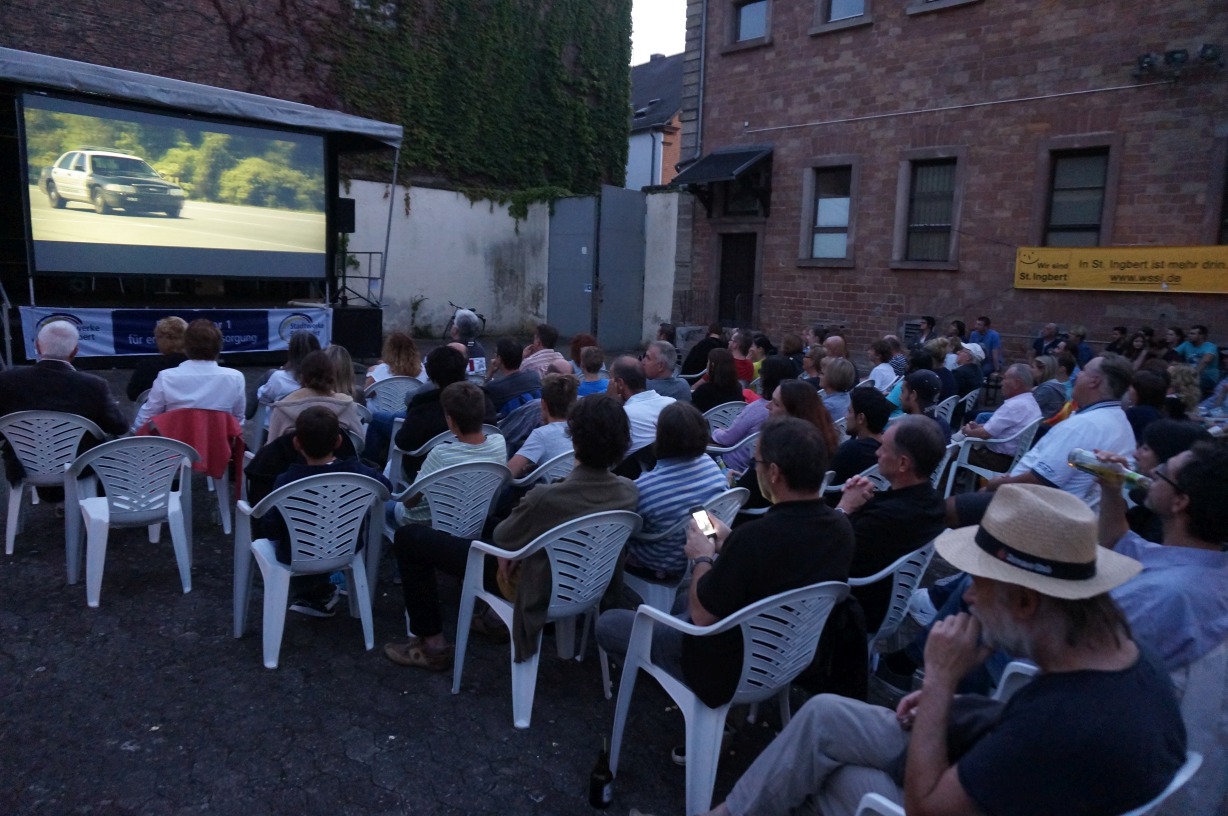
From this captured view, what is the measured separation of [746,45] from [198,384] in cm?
1202

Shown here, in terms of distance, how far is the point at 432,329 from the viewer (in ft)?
58.4

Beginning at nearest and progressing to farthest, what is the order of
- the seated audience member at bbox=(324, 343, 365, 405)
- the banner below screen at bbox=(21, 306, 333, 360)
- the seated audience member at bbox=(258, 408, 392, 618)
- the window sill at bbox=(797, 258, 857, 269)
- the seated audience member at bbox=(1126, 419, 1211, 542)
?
the seated audience member at bbox=(1126, 419, 1211, 542) < the seated audience member at bbox=(258, 408, 392, 618) < the seated audience member at bbox=(324, 343, 365, 405) < the banner below screen at bbox=(21, 306, 333, 360) < the window sill at bbox=(797, 258, 857, 269)

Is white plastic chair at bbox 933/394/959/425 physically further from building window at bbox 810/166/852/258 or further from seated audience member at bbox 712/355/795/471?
building window at bbox 810/166/852/258

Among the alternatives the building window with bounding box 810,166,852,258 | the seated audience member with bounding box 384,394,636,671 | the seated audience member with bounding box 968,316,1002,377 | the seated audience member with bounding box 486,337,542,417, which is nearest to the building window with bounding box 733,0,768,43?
the building window with bounding box 810,166,852,258

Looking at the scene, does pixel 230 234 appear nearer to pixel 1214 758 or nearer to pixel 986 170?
pixel 986 170

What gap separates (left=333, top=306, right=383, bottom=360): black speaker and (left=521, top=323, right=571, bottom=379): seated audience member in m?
6.59

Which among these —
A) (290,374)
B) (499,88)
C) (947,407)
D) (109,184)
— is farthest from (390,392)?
(499,88)

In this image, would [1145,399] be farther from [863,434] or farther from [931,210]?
[931,210]

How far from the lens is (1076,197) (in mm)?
10977

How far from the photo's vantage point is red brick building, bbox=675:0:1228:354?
10.1 metres

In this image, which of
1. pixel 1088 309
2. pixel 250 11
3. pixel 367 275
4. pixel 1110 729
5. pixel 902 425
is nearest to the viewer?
pixel 1110 729

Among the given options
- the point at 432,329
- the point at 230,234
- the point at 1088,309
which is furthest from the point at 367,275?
the point at 1088,309

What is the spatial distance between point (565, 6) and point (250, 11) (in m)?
7.51

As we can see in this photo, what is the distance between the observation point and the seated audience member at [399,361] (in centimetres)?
562
